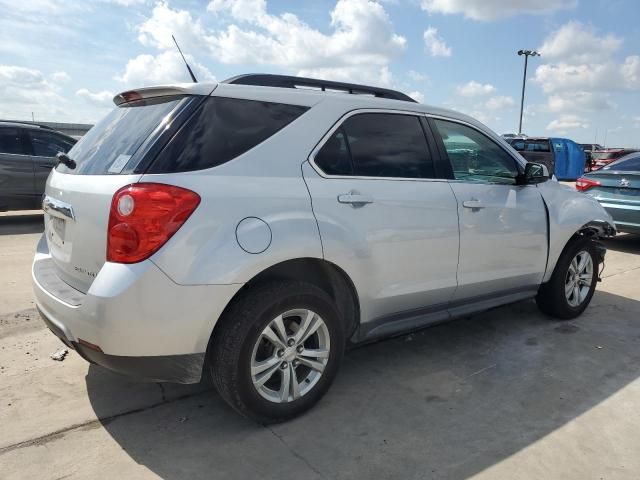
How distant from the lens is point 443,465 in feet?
8.50

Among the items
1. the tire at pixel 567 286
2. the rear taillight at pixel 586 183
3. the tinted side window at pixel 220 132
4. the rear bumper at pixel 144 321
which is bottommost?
the tire at pixel 567 286

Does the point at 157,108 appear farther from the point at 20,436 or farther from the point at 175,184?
the point at 20,436

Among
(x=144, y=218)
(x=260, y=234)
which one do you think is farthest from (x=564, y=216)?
(x=144, y=218)

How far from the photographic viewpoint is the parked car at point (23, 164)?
28.4 ft

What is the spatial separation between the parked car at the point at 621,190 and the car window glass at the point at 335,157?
612cm

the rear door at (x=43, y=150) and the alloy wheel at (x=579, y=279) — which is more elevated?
the rear door at (x=43, y=150)

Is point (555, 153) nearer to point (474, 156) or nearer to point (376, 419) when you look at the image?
point (474, 156)

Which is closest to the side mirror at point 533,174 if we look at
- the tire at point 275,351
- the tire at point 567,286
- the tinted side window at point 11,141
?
the tire at point 567,286

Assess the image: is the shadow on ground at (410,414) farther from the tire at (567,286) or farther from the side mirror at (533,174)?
the side mirror at (533,174)

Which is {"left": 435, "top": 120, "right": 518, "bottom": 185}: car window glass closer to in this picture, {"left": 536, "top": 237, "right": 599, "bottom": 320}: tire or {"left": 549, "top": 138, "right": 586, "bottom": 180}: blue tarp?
{"left": 536, "top": 237, "right": 599, "bottom": 320}: tire

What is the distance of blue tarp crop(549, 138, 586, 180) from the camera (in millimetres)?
21202

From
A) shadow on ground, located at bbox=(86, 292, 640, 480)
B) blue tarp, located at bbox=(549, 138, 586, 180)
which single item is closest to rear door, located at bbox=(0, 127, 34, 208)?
shadow on ground, located at bbox=(86, 292, 640, 480)

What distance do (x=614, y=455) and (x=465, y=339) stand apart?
5.26ft

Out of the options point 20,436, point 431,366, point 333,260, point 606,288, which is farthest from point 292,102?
point 606,288
